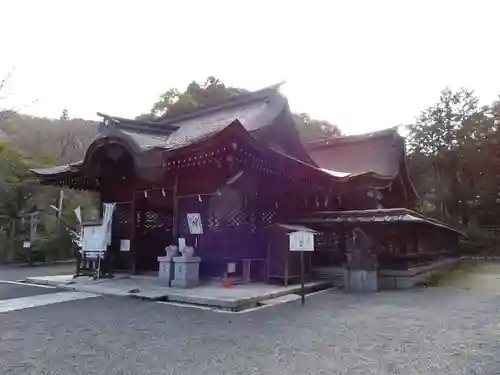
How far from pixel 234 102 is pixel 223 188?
178 inches

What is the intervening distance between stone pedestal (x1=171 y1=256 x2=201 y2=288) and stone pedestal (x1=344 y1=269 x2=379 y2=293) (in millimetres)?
3268

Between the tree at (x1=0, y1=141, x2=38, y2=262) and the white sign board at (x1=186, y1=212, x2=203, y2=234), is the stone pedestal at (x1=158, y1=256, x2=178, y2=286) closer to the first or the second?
the white sign board at (x1=186, y1=212, x2=203, y2=234)

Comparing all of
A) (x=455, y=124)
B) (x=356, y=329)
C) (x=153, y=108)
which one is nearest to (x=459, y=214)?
(x=455, y=124)

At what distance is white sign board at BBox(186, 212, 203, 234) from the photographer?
8.66 metres

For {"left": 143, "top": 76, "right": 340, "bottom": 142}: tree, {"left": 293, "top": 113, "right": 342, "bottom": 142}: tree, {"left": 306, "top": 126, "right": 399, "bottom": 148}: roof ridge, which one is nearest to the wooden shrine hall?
{"left": 306, "top": 126, "right": 399, "bottom": 148}: roof ridge

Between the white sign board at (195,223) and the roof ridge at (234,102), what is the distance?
13.8 feet

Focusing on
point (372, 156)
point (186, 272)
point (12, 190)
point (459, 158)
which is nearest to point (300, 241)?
point (186, 272)

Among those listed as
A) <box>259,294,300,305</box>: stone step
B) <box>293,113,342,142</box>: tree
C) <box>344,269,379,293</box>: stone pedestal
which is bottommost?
<box>259,294,300,305</box>: stone step

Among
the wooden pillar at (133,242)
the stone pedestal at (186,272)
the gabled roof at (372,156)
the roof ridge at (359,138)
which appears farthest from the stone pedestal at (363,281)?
the roof ridge at (359,138)

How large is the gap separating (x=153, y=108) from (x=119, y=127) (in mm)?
16353

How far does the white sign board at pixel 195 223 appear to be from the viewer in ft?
28.4

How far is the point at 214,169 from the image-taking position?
857 cm

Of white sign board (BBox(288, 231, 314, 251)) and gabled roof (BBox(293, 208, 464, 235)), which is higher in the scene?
gabled roof (BBox(293, 208, 464, 235))

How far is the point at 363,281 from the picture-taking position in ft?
27.4
